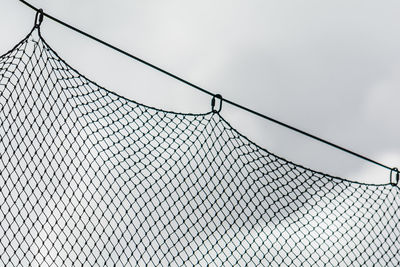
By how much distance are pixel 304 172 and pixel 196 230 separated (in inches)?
28.4

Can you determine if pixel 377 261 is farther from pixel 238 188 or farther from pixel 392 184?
pixel 238 188

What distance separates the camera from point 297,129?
12.4 feet

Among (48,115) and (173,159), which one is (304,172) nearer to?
(173,159)

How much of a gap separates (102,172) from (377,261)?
1.73 metres

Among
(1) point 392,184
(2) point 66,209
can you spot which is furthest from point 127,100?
(1) point 392,184

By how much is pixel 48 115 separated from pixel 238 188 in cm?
118

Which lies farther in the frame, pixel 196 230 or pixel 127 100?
pixel 196 230

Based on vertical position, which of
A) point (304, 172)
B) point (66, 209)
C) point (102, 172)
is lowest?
point (66, 209)

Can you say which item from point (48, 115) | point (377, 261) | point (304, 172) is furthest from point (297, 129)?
point (48, 115)

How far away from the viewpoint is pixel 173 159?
404 cm

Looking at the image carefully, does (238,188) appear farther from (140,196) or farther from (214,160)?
(140,196)

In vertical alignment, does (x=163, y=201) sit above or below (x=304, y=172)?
below

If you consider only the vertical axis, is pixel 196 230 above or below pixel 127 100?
below

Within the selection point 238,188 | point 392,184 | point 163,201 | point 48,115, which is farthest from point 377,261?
point 48,115
